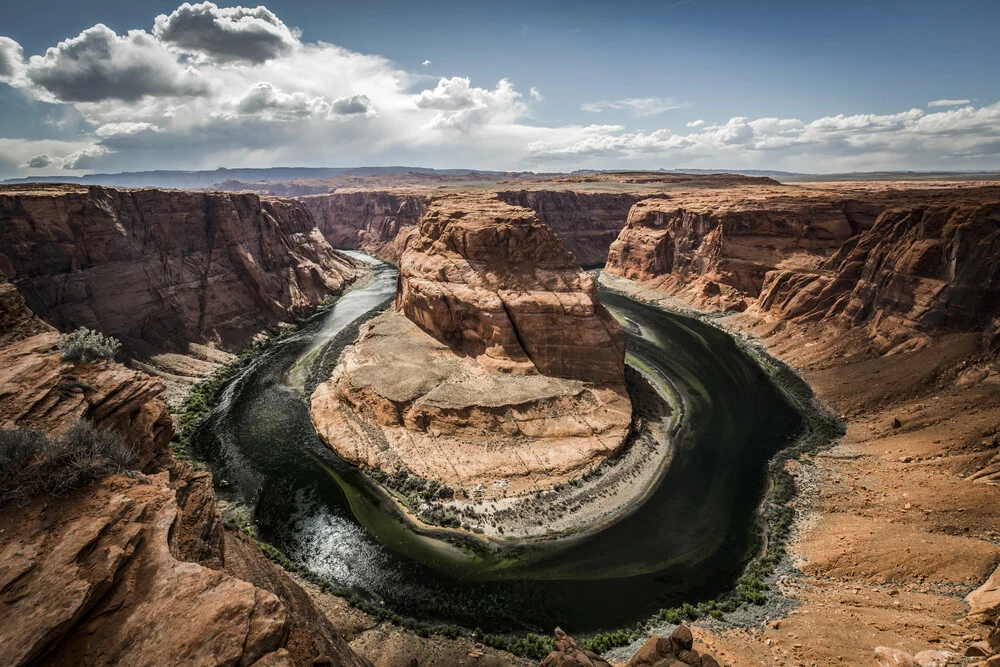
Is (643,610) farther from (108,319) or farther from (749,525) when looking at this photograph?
(108,319)

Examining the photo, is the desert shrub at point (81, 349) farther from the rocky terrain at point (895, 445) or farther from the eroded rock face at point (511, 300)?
the rocky terrain at point (895, 445)

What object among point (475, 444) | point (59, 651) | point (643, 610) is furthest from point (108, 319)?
point (643, 610)

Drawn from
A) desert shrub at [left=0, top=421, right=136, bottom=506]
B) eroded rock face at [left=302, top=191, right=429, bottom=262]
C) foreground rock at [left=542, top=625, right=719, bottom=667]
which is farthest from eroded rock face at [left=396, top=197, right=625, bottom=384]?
eroded rock face at [left=302, top=191, right=429, bottom=262]

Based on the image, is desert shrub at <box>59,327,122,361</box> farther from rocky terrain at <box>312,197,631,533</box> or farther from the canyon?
rocky terrain at <box>312,197,631,533</box>

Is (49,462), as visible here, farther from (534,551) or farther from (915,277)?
(915,277)

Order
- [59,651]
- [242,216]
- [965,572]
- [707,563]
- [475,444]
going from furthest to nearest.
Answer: [242,216]
[475,444]
[707,563]
[965,572]
[59,651]

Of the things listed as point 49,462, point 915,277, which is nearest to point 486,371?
point 49,462
